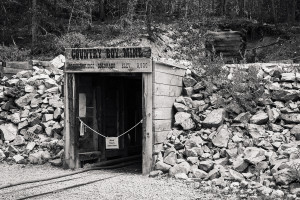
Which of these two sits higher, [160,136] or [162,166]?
[160,136]

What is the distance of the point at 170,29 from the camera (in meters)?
23.5

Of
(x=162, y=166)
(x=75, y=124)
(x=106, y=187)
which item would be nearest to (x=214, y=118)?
(x=162, y=166)

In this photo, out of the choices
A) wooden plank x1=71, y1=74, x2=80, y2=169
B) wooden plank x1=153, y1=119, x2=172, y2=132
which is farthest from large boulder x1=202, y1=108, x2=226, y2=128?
wooden plank x1=71, y1=74, x2=80, y2=169

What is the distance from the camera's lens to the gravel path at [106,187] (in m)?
7.76

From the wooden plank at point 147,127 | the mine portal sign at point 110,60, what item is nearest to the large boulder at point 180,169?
the wooden plank at point 147,127

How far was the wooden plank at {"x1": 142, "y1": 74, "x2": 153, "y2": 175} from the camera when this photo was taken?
9.89 m

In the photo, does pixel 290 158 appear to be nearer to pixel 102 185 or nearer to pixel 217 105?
pixel 217 105

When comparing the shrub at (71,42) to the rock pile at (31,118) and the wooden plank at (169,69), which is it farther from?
the wooden plank at (169,69)

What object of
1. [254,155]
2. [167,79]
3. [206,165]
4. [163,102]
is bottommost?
[206,165]

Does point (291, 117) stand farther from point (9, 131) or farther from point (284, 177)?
point (9, 131)

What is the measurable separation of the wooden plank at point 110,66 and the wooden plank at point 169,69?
366mm

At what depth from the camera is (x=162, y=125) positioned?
10.4 metres

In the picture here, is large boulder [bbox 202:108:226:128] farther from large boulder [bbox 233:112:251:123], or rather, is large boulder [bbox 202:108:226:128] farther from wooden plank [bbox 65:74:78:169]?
wooden plank [bbox 65:74:78:169]

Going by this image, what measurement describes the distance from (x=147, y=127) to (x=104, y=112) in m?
2.41
